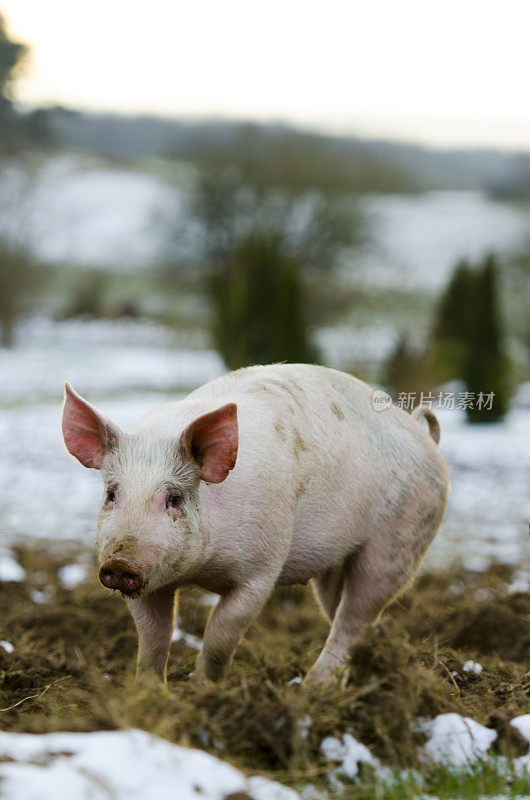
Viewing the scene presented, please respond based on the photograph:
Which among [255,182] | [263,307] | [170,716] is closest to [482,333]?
[263,307]

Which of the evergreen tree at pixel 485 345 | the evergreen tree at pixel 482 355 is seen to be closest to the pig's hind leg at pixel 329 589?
the evergreen tree at pixel 482 355

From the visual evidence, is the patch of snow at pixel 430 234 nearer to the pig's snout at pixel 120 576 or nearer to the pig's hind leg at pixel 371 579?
the pig's hind leg at pixel 371 579

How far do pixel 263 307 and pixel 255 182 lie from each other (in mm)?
16871

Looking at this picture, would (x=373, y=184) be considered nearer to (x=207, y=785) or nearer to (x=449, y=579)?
(x=449, y=579)

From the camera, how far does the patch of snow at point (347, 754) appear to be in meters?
2.64

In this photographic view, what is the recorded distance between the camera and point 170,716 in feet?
8.57

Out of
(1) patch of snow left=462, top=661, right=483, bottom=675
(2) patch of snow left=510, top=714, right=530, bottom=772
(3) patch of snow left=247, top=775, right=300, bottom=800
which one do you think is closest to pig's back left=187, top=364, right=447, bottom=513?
(1) patch of snow left=462, top=661, right=483, bottom=675

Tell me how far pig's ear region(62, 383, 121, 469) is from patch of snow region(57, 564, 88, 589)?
318cm

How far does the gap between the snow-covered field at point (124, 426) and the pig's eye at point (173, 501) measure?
0.88 metres

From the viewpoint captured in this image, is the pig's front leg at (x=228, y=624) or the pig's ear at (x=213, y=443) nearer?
the pig's ear at (x=213, y=443)

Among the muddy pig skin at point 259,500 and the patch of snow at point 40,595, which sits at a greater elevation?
the muddy pig skin at point 259,500

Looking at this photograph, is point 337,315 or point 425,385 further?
point 337,315

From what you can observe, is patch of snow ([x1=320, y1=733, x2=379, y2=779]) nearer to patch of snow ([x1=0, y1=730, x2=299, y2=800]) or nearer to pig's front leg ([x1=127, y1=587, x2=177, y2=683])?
patch of snow ([x1=0, y1=730, x2=299, y2=800])

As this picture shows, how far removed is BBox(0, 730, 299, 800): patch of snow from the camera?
2145 millimetres
